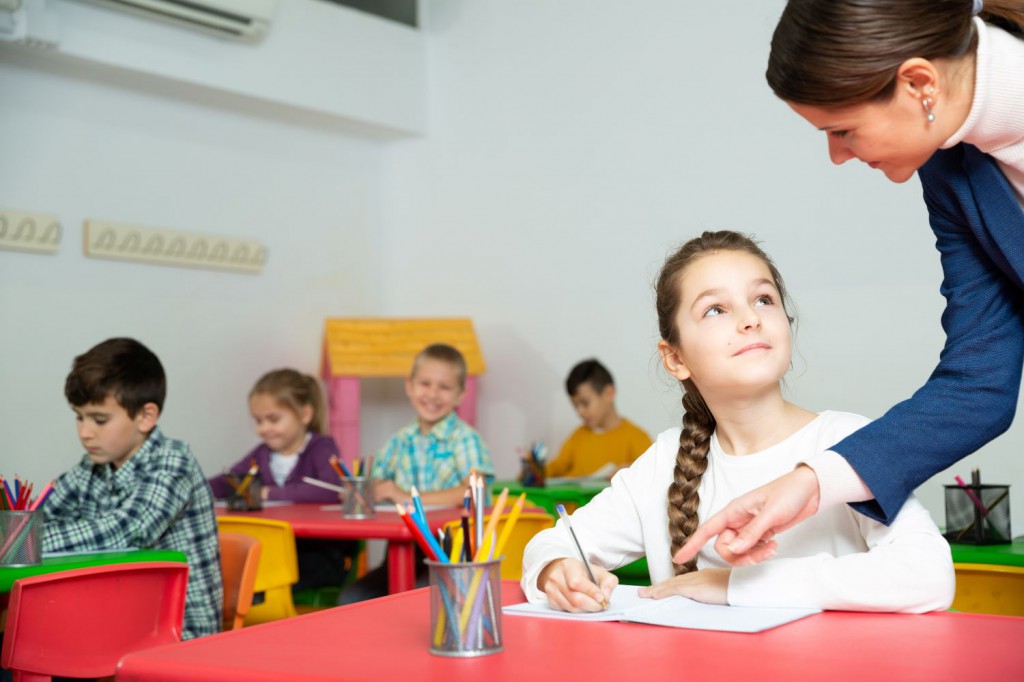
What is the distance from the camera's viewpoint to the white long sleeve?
4.12 ft

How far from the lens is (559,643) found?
1.15 meters

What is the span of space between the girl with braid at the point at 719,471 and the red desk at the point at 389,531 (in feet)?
4.78

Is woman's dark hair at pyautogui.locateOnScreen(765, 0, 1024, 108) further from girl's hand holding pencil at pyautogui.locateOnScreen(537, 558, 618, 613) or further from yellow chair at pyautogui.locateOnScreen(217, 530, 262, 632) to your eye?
yellow chair at pyautogui.locateOnScreen(217, 530, 262, 632)

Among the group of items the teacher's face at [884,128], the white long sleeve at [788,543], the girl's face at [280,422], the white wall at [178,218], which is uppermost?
the white wall at [178,218]

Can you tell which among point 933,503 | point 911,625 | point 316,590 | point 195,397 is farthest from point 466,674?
point 195,397

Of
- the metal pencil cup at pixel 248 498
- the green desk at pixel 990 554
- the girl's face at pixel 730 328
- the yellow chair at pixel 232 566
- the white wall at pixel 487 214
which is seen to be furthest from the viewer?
the white wall at pixel 487 214

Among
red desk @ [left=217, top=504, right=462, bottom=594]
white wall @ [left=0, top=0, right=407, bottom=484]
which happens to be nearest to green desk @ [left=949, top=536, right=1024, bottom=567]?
red desk @ [left=217, top=504, right=462, bottom=594]

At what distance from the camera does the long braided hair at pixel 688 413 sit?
1.57 metres

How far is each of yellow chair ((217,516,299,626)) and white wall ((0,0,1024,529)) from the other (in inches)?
75.3

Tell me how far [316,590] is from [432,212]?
2.85 meters

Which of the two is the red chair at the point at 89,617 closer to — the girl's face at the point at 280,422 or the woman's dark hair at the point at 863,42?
the woman's dark hair at the point at 863,42

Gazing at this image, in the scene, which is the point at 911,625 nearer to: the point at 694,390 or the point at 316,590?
the point at 694,390

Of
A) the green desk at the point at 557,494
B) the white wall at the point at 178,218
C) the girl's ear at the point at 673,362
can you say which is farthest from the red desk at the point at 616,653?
the white wall at the point at 178,218

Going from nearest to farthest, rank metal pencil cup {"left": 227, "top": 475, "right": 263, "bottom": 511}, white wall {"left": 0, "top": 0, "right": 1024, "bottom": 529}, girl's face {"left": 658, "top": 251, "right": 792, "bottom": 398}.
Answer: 1. girl's face {"left": 658, "top": 251, "right": 792, "bottom": 398}
2. metal pencil cup {"left": 227, "top": 475, "right": 263, "bottom": 511}
3. white wall {"left": 0, "top": 0, "right": 1024, "bottom": 529}
